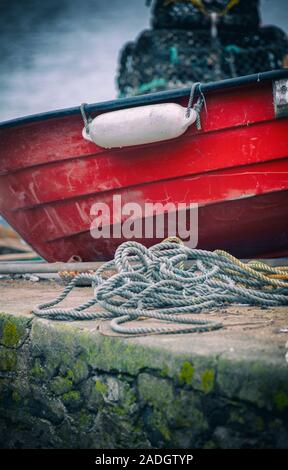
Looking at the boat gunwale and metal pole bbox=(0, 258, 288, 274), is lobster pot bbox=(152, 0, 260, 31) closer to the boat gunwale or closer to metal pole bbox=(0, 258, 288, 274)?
the boat gunwale

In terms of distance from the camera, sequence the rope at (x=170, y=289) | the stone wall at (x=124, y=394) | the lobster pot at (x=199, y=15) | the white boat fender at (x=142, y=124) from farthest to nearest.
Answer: the lobster pot at (x=199, y=15) < the white boat fender at (x=142, y=124) < the rope at (x=170, y=289) < the stone wall at (x=124, y=394)

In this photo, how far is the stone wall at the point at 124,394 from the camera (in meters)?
1.02

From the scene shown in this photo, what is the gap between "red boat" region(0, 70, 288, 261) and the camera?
2.50m

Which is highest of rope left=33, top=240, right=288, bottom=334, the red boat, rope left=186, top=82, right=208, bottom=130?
rope left=186, top=82, right=208, bottom=130

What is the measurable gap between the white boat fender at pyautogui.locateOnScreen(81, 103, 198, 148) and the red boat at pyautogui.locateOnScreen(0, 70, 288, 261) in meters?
0.12

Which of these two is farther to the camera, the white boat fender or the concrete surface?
the white boat fender

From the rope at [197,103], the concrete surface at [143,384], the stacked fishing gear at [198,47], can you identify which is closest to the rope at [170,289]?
the concrete surface at [143,384]

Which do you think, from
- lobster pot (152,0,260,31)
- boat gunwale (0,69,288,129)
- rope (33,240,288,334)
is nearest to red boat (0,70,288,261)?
boat gunwale (0,69,288,129)

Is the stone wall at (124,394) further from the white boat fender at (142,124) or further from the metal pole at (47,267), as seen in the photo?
the white boat fender at (142,124)

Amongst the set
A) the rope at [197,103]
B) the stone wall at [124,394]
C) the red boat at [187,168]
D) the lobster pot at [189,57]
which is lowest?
the stone wall at [124,394]

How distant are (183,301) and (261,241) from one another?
1.46 meters

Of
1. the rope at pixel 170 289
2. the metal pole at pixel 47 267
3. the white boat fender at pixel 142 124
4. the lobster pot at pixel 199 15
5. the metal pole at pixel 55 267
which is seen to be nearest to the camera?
the rope at pixel 170 289

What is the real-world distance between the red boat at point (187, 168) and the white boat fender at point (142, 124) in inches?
4.8

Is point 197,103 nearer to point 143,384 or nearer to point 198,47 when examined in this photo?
point 143,384
